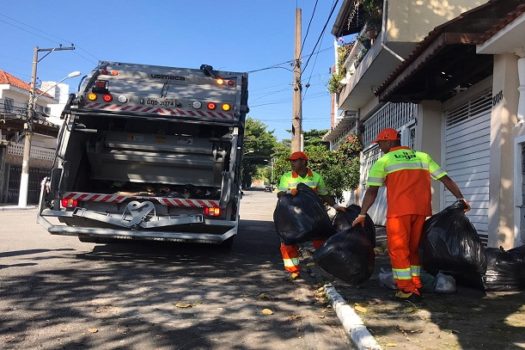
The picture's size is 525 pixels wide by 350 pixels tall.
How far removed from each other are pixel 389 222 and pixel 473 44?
3243 mm

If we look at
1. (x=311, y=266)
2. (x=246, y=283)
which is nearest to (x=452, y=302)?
(x=246, y=283)

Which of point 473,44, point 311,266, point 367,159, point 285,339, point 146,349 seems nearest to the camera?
point 146,349

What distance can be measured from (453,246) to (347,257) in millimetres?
995

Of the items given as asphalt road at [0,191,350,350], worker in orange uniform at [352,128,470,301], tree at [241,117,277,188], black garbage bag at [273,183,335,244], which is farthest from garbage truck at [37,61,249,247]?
tree at [241,117,277,188]

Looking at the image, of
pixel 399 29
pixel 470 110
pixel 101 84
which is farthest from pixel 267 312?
pixel 399 29

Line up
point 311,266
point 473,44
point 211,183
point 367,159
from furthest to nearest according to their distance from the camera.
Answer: point 367,159
point 211,183
point 311,266
point 473,44

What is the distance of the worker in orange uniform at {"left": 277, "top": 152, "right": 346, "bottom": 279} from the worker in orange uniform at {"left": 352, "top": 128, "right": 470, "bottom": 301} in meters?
1.40

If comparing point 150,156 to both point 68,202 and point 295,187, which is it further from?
point 295,187

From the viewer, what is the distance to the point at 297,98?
1620 centimetres

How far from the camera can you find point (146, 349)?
3834mm

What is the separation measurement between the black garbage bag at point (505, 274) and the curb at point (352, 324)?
1.66 meters

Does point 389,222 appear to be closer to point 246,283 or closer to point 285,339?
point 285,339

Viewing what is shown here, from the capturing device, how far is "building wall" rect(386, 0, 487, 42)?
10.6m

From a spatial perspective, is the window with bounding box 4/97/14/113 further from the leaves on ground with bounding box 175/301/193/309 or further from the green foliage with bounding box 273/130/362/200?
the leaves on ground with bounding box 175/301/193/309
